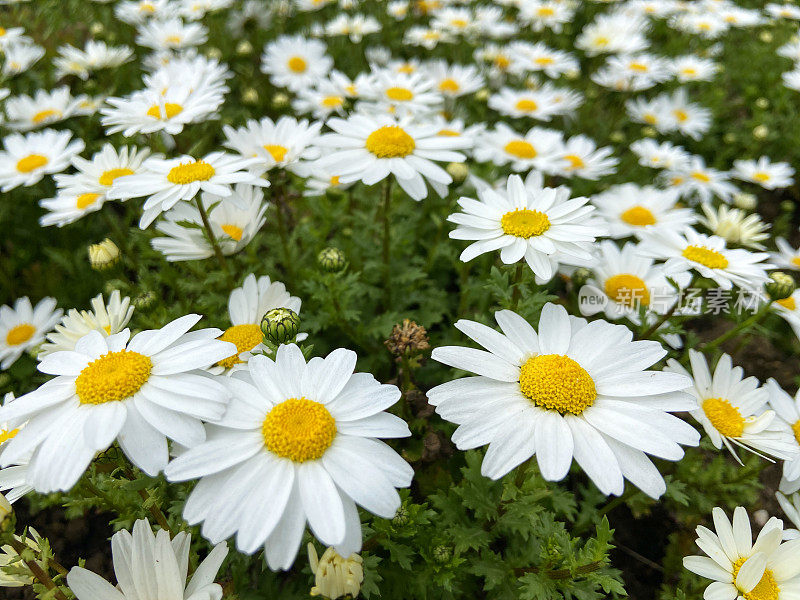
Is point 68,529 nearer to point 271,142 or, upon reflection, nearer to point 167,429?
point 167,429

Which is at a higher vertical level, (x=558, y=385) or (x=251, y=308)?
(x=558, y=385)

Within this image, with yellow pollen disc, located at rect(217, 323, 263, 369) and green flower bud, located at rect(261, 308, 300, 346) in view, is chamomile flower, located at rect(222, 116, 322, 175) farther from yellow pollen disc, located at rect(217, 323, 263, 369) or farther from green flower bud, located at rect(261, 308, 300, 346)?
green flower bud, located at rect(261, 308, 300, 346)

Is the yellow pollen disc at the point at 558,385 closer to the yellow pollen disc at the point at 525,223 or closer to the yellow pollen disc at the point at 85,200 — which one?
the yellow pollen disc at the point at 525,223

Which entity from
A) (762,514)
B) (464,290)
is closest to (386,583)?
(464,290)

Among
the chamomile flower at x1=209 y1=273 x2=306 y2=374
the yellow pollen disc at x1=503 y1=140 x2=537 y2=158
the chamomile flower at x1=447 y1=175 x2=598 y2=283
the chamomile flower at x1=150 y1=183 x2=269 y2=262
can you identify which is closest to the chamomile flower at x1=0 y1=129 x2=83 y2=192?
the chamomile flower at x1=150 y1=183 x2=269 y2=262

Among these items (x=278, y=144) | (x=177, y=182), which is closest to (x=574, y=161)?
(x=278, y=144)

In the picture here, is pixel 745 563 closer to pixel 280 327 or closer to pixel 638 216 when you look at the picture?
pixel 280 327
